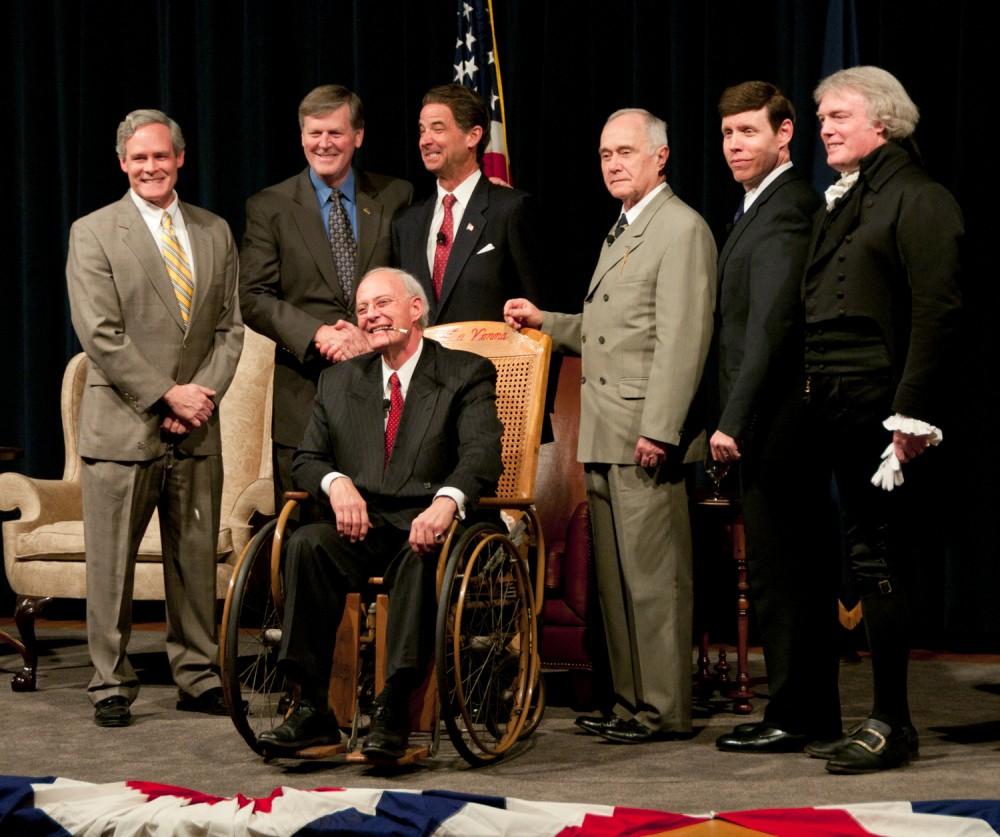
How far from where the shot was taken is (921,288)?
317 centimetres

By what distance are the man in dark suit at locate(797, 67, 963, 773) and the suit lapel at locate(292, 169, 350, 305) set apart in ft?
4.70

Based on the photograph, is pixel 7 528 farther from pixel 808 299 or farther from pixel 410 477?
pixel 808 299

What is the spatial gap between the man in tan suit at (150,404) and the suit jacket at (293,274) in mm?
122

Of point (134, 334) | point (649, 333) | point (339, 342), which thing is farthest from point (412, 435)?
point (134, 334)

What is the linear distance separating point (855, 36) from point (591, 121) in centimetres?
98

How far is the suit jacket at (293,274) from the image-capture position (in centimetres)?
410

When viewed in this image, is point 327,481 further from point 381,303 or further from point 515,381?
point 515,381

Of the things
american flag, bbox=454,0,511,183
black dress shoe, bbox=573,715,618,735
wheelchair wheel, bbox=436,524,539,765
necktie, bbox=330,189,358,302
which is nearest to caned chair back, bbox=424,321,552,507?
wheelchair wheel, bbox=436,524,539,765

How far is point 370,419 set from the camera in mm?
3604

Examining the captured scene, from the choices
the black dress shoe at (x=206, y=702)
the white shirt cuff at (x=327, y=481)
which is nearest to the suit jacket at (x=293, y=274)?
the white shirt cuff at (x=327, y=481)

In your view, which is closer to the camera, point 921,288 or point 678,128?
point 921,288

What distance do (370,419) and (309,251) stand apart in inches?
30.0

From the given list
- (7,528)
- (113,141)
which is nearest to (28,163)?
(113,141)

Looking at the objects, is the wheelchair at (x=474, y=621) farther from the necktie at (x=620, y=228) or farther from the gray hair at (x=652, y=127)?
the gray hair at (x=652, y=127)
